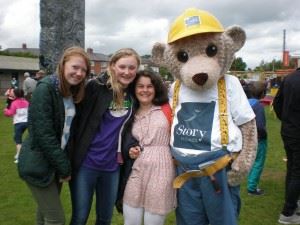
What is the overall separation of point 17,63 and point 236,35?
38971 mm

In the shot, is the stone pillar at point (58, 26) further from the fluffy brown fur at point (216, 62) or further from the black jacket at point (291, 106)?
the black jacket at point (291, 106)

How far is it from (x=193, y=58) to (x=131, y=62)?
0.50m

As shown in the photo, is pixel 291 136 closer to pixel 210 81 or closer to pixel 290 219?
pixel 290 219

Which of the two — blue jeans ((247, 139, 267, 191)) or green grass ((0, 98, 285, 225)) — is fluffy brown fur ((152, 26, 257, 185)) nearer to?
green grass ((0, 98, 285, 225))

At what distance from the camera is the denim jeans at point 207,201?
2889mm

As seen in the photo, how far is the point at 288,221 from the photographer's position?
4660mm

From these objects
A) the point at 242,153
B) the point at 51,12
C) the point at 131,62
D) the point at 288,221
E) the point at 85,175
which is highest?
the point at 51,12

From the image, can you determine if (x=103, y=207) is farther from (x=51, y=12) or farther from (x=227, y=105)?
(x=51, y=12)

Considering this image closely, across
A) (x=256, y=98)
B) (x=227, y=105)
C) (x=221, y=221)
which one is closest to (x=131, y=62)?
(x=227, y=105)

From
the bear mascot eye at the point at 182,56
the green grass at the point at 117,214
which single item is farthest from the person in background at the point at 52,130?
the green grass at the point at 117,214

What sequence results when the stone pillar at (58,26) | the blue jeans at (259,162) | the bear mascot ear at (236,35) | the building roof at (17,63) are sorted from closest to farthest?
1. the bear mascot ear at (236,35)
2. the stone pillar at (58,26)
3. the blue jeans at (259,162)
4. the building roof at (17,63)

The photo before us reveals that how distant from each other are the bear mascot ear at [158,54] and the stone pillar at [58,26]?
114 centimetres

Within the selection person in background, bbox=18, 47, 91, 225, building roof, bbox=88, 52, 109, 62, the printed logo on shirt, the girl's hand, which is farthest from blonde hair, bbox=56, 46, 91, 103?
building roof, bbox=88, 52, 109, 62

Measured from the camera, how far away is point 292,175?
4531 mm
